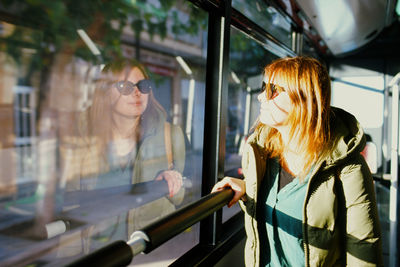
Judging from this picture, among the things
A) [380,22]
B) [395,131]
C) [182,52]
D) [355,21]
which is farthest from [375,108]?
[182,52]

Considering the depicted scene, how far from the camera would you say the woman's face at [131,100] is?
211 cm

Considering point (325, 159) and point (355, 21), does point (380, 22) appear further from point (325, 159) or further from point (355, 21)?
point (325, 159)

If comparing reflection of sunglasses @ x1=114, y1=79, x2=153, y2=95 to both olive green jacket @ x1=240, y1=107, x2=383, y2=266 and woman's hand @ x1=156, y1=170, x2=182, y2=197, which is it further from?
olive green jacket @ x1=240, y1=107, x2=383, y2=266

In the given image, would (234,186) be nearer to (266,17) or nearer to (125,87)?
(125,87)

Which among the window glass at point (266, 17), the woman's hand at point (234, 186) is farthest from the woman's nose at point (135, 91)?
the woman's hand at point (234, 186)

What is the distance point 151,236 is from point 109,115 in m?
1.64

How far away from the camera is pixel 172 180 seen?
241 cm

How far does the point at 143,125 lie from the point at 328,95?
4.46 feet

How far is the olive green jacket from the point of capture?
4.00 ft

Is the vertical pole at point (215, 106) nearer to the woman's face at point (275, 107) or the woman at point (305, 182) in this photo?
the woman at point (305, 182)

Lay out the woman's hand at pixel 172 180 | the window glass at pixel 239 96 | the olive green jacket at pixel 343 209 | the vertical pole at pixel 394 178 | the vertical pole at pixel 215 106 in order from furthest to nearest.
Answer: the window glass at pixel 239 96 < the vertical pole at pixel 394 178 < the woman's hand at pixel 172 180 < the vertical pole at pixel 215 106 < the olive green jacket at pixel 343 209

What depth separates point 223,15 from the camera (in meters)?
1.93

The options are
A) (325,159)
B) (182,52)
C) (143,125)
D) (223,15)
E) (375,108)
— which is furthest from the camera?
(375,108)

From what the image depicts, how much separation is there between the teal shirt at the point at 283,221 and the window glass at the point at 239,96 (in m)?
3.82
